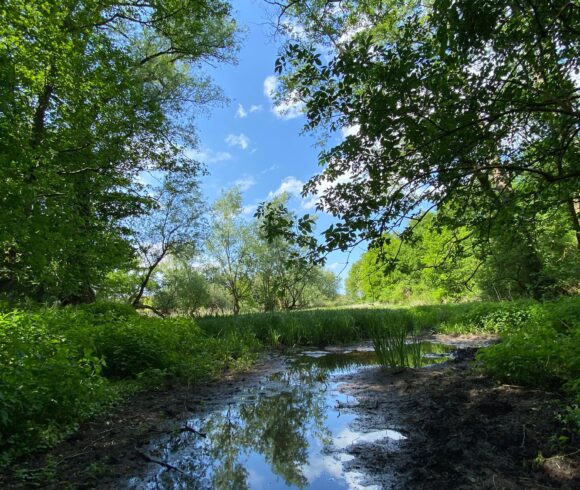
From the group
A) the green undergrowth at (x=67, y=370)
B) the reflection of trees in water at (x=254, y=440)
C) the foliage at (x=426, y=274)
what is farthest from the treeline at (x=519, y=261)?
the green undergrowth at (x=67, y=370)

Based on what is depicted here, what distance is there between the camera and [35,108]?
Result: 28.1ft

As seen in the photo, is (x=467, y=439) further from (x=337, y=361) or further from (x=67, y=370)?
(x=337, y=361)

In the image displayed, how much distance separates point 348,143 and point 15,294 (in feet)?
37.9

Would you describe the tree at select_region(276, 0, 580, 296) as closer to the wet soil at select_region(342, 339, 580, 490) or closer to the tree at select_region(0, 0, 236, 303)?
the wet soil at select_region(342, 339, 580, 490)

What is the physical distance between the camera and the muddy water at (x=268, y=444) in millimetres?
3010

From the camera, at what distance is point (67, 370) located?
3.68 m

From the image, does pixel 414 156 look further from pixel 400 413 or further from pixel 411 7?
pixel 411 7

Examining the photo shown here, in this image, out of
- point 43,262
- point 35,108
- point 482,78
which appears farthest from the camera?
point 35,108

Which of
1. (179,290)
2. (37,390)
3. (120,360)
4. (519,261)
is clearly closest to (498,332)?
(519,261)

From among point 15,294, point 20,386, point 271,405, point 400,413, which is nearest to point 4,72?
point 20,386

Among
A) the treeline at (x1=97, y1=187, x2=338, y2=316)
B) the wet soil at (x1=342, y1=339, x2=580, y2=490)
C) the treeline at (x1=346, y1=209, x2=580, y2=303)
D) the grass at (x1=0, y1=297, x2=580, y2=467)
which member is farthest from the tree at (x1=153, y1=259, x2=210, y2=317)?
A: the wet soil at (x1=342, y1=339, x2=580, y2=490)

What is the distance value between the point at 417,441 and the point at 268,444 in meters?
1.55

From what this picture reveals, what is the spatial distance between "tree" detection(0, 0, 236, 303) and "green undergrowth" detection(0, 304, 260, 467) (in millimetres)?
1612

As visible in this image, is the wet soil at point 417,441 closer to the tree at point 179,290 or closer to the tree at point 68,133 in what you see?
the tree at point 68,133
